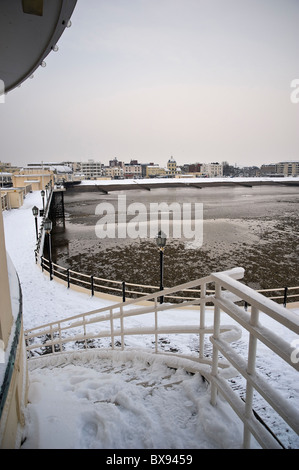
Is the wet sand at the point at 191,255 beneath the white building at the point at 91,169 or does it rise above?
beneath

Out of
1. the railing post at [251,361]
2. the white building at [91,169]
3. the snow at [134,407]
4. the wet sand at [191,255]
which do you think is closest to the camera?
the railing post at [251,361]

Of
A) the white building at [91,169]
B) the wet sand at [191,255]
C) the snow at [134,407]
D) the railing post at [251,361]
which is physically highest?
the white building at [91,169]

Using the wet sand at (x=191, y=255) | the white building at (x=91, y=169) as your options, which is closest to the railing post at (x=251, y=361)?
the wet sand at (x=191, y=255)

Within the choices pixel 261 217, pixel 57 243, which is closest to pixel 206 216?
pixel 261 217

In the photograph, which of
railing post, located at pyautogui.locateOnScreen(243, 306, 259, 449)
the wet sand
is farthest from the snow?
the wet sand

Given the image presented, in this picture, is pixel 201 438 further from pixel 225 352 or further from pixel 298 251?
pixel 298 251

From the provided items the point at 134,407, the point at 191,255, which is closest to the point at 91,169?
the point at 191,255

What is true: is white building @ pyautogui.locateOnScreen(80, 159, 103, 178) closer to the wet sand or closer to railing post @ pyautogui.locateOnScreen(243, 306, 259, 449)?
the wet sand

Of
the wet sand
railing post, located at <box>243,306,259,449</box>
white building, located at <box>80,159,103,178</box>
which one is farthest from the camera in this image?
white building, located at <box>80,159,103,178</box>

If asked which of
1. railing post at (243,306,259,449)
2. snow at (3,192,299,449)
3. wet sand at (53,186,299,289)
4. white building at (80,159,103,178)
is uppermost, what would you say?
white building at (80,159,103,178)

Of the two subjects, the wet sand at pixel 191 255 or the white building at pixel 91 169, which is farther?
the white building at pixel 91 169

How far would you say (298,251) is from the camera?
1930 cm

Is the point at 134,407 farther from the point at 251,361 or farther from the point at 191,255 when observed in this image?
the point at 191,255

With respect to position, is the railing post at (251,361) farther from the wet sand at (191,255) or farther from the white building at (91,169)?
the white building at (91,169)
